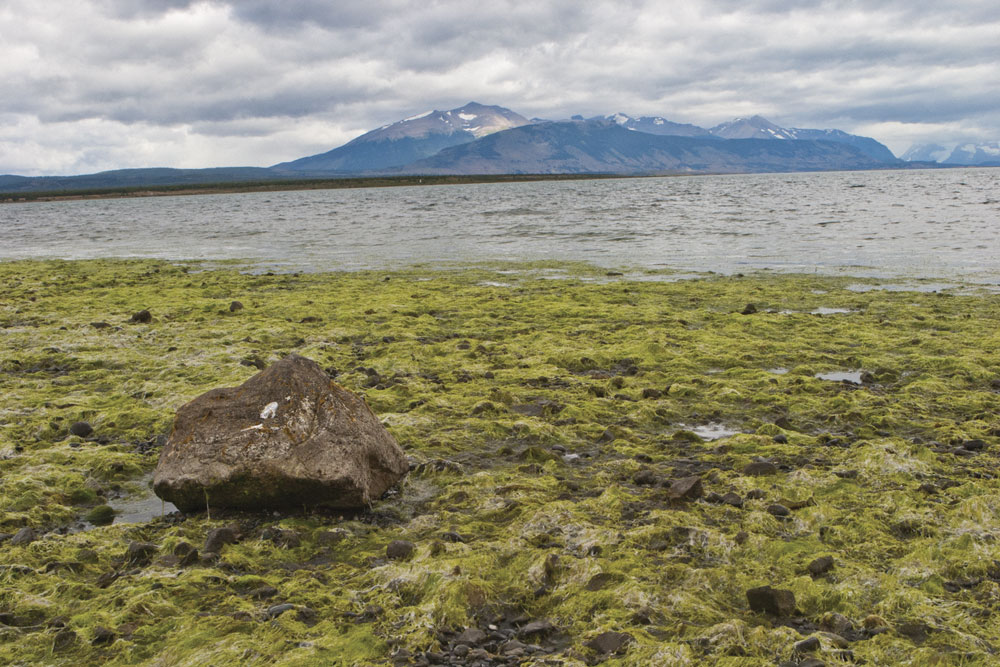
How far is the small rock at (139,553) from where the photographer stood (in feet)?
21.9

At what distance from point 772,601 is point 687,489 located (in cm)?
210

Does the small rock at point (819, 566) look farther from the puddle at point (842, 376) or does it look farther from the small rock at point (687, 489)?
the puddle at point (842, 376)

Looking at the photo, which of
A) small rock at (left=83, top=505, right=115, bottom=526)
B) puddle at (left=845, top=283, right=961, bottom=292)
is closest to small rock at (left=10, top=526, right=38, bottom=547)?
small rock at (left=83, top=505, right=115, bottom=526)

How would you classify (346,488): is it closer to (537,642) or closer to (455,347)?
(537,642)

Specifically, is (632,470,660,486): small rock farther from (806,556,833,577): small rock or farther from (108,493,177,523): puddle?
(108,493,177,523): puddle

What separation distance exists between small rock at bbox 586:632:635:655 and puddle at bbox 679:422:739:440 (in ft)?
16.3

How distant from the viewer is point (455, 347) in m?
15.4

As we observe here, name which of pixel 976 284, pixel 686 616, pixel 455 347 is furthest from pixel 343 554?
pixel 976 284

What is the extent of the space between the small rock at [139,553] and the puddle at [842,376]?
10.9 meters

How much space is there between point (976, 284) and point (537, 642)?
2440cm

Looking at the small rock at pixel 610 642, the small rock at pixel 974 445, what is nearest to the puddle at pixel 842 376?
the small rock at pixel 974 445

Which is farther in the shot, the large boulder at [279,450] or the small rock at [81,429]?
the small rock at [81,429]

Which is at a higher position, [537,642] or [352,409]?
[352,409]

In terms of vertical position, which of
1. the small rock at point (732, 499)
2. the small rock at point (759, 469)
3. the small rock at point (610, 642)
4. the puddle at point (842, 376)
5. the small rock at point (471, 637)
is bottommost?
the small rock at point (471, 637)
